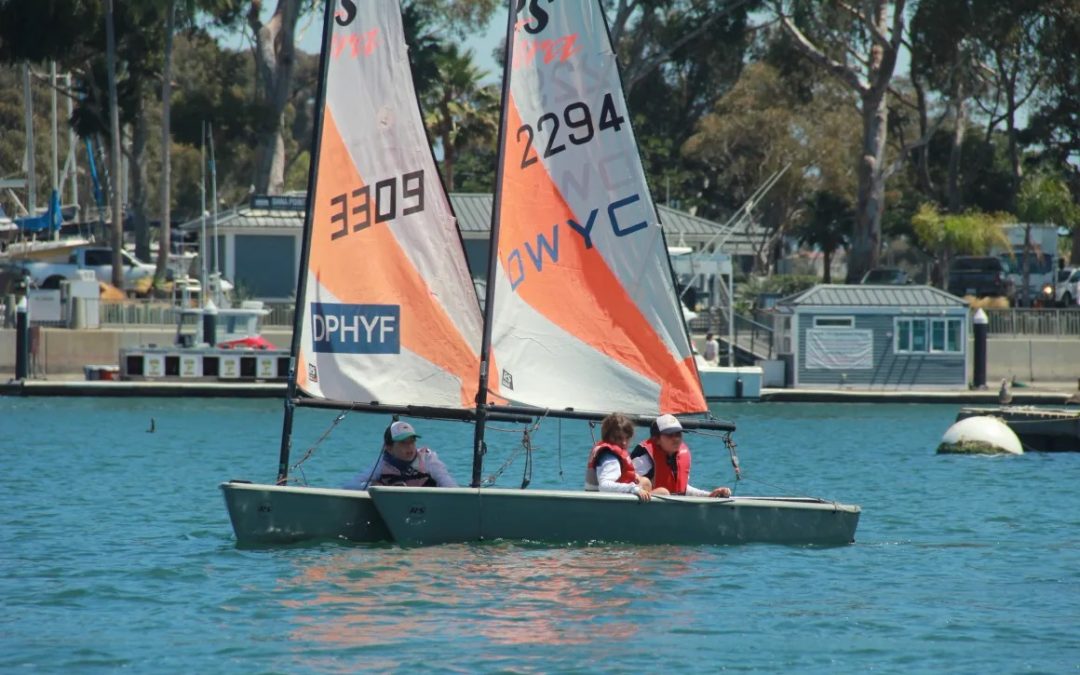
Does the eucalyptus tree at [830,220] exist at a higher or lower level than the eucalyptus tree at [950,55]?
lower

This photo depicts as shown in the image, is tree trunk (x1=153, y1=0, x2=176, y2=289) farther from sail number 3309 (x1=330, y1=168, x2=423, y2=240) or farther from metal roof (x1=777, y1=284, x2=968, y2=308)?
sail number 3309 (x1=330, y1=168, x2=423, y2=240)

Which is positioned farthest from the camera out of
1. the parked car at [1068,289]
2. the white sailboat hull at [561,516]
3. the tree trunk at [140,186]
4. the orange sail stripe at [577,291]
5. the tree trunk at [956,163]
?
the tree trunk at [956,163]

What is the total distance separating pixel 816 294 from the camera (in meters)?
50.7

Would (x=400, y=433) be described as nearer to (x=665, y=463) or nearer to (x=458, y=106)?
(x=665, y=463)

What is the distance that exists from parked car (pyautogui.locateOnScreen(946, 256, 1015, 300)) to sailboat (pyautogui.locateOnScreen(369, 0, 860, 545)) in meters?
43.3

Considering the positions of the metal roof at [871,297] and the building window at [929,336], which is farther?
the building window at [929,336]

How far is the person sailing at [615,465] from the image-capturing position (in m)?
16.7

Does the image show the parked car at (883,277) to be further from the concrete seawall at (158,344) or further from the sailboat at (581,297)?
the sailboat at (581,297)

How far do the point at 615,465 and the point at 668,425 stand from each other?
661mm

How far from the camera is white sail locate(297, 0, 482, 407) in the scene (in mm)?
17375

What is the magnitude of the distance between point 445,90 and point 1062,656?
175 ft

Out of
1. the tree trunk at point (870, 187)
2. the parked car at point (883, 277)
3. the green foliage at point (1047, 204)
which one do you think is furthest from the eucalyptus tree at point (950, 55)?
the parked car at point (883, 277)

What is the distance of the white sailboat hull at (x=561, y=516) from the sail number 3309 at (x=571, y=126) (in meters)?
3.56

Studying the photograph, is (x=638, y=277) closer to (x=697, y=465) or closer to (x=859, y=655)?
(x=859, y=655)
